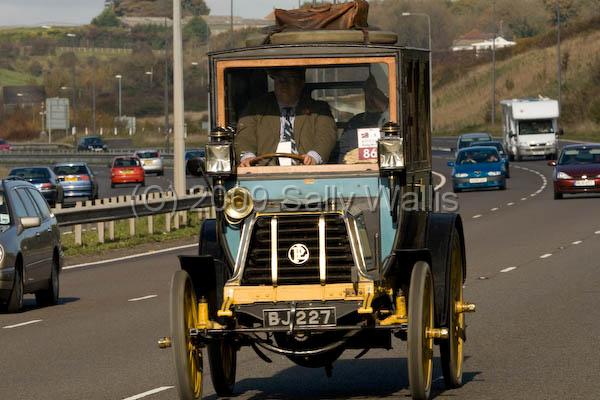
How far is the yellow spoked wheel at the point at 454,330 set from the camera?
11.4 m

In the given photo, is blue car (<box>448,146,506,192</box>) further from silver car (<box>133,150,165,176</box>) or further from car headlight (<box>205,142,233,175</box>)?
car headlight (<box>205,142,233,175</box>)

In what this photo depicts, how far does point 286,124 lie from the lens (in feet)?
37.1

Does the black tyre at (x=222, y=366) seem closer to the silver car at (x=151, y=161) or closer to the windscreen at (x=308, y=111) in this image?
the windscreen at (x=308, y=111)

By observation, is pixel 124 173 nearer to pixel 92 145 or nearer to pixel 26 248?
pixel 92 145

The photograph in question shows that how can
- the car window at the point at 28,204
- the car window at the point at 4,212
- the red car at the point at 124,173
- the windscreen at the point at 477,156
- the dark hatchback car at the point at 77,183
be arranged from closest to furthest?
1. the car window at the point at 4,212
2. the car window at the point at 28,204
3. the windscreen at the point at 477,156
4. the dark hatchback car at the point at 77,183
5. the red car at the point at 124,173

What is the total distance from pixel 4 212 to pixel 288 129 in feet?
31.0

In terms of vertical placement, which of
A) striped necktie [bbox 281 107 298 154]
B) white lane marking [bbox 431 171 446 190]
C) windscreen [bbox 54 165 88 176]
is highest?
striped necktie [bbox 281 107 298 154]

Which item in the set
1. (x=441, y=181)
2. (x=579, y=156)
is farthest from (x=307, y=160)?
(x=441, y=181)

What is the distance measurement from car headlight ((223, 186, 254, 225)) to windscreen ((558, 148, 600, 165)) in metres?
36.0

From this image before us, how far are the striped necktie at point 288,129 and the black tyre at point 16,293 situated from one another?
334 inches

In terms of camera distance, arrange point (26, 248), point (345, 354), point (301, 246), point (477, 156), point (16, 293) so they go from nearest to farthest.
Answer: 1. point (301, 246)
2. point (345, 354)
3. point (16, 293)
4. point (26, 248)
5. point (477, 156)

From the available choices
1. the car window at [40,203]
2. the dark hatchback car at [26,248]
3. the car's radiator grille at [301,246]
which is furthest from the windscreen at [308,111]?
the car window at [40,203]

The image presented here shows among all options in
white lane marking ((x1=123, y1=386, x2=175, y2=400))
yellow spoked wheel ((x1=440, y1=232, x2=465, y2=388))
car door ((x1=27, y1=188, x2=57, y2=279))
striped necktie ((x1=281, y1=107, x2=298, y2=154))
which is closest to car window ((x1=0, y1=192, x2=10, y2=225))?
car door ((x1=27, y1=188, x2=57, y2=279))

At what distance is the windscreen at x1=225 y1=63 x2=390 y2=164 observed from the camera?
11.2m
